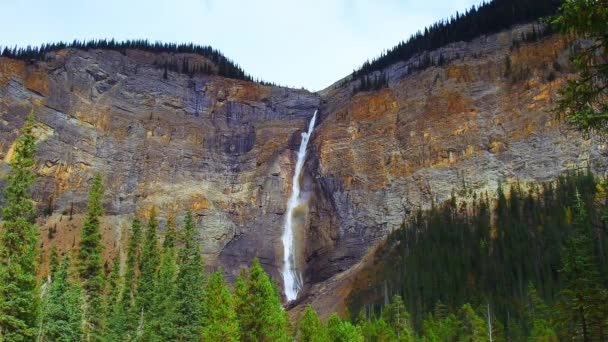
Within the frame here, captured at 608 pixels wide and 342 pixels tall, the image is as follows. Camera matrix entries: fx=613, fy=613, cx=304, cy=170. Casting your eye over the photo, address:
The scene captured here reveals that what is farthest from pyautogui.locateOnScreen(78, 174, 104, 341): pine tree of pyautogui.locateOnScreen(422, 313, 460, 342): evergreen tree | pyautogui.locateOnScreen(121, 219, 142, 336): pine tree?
pyautogui.locateOnScreen(422, 313, 460, 342): evergreen tree

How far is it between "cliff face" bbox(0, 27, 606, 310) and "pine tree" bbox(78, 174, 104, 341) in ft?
152

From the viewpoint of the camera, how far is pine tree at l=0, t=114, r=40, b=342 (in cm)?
2744

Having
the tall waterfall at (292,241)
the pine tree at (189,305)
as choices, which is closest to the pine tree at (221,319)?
the pine tree at (189,305)

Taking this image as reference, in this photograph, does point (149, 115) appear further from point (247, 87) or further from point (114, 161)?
point (247, 87)

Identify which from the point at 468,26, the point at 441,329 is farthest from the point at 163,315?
the point at 468,26

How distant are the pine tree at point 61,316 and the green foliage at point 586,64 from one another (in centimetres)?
3710

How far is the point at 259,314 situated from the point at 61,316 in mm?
14097

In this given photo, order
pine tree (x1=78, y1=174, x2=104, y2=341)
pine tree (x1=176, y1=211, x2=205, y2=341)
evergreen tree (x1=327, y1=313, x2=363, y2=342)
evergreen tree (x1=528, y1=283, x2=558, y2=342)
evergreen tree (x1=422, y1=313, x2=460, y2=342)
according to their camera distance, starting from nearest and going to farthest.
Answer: evergreen tree (x1=327, y1=313, x2=363, y2=342) < pine tree (x1=176, y1=211, x2=205, y2=341) < pine tree (x1=78, y1=174, x2=104, y2=341) < evergreen tree (x1=528, y1=283, x2=558, y2=342) < evergreen tree (x1=422, y1=313, x2=460, y2=342)

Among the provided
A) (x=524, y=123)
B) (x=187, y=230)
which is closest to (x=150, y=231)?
(x=187, y=230)

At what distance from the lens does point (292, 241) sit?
111125 mm

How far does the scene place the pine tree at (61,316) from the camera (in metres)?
40.8

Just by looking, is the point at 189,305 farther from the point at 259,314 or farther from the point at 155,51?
the point at 155,51

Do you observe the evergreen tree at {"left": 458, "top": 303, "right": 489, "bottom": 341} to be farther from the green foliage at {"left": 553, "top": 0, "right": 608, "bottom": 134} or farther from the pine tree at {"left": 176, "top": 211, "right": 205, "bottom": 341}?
the green foliage at {"left": 553, "top": 0, "right": 608, "bottom": 134}

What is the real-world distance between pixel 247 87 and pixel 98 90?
31246mm
